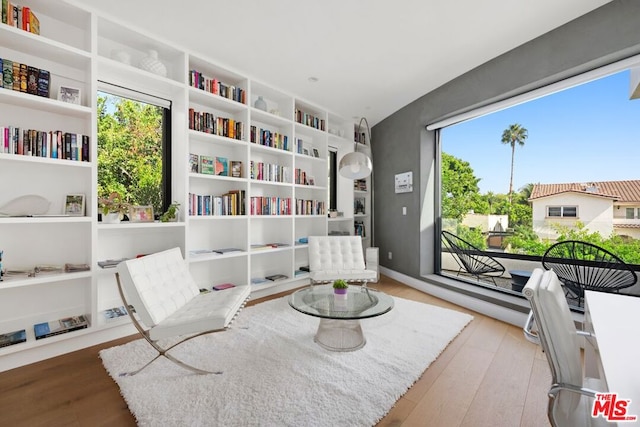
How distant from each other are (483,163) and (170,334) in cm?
377

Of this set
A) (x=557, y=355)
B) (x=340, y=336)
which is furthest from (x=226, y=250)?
(x=557, y=355)

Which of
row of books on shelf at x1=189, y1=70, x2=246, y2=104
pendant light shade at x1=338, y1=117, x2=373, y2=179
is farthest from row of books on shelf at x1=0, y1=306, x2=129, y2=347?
pendant light shade at x1=338, y1=117, x2=373, y2=179

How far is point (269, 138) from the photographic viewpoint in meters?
3.79

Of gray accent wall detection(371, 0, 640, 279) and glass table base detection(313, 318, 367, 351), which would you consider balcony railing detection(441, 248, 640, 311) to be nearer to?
gray accent wall detection(371, 0, 640, 279)

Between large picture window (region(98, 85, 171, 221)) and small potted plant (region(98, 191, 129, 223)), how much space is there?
7.2 inches

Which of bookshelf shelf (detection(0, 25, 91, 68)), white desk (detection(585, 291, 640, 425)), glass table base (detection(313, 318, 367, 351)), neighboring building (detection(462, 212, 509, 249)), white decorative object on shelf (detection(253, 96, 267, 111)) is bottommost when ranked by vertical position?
glass table base (detection(313, 318, 367, 351))

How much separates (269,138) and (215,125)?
759 mm

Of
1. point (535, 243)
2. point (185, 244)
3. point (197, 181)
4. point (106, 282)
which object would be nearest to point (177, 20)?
point (197, 181)

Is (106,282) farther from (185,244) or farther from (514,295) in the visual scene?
(514,295)

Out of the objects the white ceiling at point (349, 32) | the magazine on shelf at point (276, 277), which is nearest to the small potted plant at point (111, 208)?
the white ceiling at point (349, 32)

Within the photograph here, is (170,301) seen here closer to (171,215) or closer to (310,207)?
(171,215)

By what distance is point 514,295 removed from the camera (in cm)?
312

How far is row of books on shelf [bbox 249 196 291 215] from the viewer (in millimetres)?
3619

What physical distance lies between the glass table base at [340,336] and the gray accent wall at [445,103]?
2149mm
